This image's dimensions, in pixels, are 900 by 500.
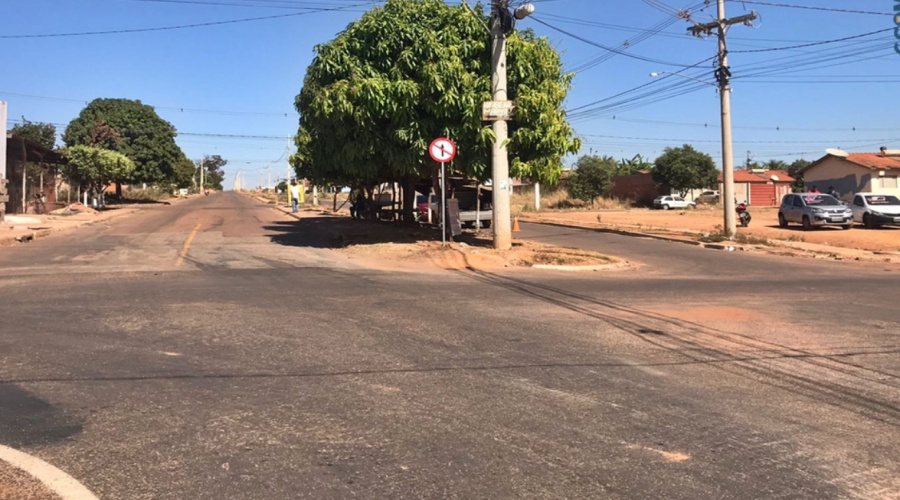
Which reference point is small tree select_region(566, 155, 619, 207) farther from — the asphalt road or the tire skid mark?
the tire skid mark

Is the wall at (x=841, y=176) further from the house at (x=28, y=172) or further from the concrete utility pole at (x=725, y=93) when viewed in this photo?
the house at (x=28, y=172)

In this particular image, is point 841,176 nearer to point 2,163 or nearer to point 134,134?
point 2,163

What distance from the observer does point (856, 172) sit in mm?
45875

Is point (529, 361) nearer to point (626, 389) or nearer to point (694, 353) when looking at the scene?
point (626, 389)

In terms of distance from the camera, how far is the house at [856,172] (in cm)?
4403

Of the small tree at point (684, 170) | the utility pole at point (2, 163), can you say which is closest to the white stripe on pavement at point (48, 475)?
the utility pole at point (2, 163)

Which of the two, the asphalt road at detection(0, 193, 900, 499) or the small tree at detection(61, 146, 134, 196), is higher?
the small tree at detection(61, 146, 134, 196)

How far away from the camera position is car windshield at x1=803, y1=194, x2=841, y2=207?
2845 centimetres

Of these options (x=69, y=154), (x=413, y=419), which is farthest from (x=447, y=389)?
(x=69, y=154)

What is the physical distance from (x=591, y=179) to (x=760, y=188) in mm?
20518

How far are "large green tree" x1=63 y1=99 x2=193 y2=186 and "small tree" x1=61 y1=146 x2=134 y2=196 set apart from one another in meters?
10.2

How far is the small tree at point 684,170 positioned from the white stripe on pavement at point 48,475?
210 ft

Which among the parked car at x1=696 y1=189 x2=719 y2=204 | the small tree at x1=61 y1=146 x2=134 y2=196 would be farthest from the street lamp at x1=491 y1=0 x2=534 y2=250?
the parked car at x1=696 y1=189 x2=719 y2=204

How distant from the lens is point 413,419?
471 cm
